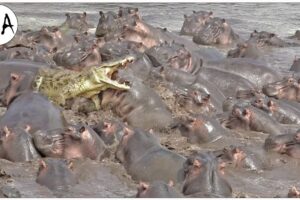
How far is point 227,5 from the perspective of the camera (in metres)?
17.3

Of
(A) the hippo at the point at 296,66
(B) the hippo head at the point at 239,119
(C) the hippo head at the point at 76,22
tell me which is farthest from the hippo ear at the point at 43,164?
(C) the hippo head at the point at 76,22

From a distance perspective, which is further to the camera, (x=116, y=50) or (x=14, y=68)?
(x=116, y=50)

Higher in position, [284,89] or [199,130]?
[199,130]

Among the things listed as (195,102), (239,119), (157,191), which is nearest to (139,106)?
(195,102)

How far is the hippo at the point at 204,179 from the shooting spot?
561 centimetres

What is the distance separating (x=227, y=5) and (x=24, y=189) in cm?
1204

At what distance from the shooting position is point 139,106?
7988 millimetres

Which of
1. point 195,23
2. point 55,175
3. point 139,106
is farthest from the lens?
point 195,23

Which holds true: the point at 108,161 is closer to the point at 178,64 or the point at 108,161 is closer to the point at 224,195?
the point at 224,195

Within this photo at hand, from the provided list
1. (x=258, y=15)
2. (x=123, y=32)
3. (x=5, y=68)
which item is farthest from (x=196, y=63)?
(x=258, y=15)

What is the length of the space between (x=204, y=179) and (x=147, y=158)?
32.0 inches

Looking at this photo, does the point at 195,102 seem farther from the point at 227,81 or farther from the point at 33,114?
the point at 33,114

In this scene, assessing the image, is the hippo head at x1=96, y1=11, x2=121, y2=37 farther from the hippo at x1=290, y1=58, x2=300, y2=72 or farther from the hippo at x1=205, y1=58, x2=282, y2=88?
the hippo at x1=290, y1=58, x2=300, y2=72

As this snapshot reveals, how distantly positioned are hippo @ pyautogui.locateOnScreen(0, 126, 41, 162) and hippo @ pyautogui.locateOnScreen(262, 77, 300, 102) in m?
3.51
